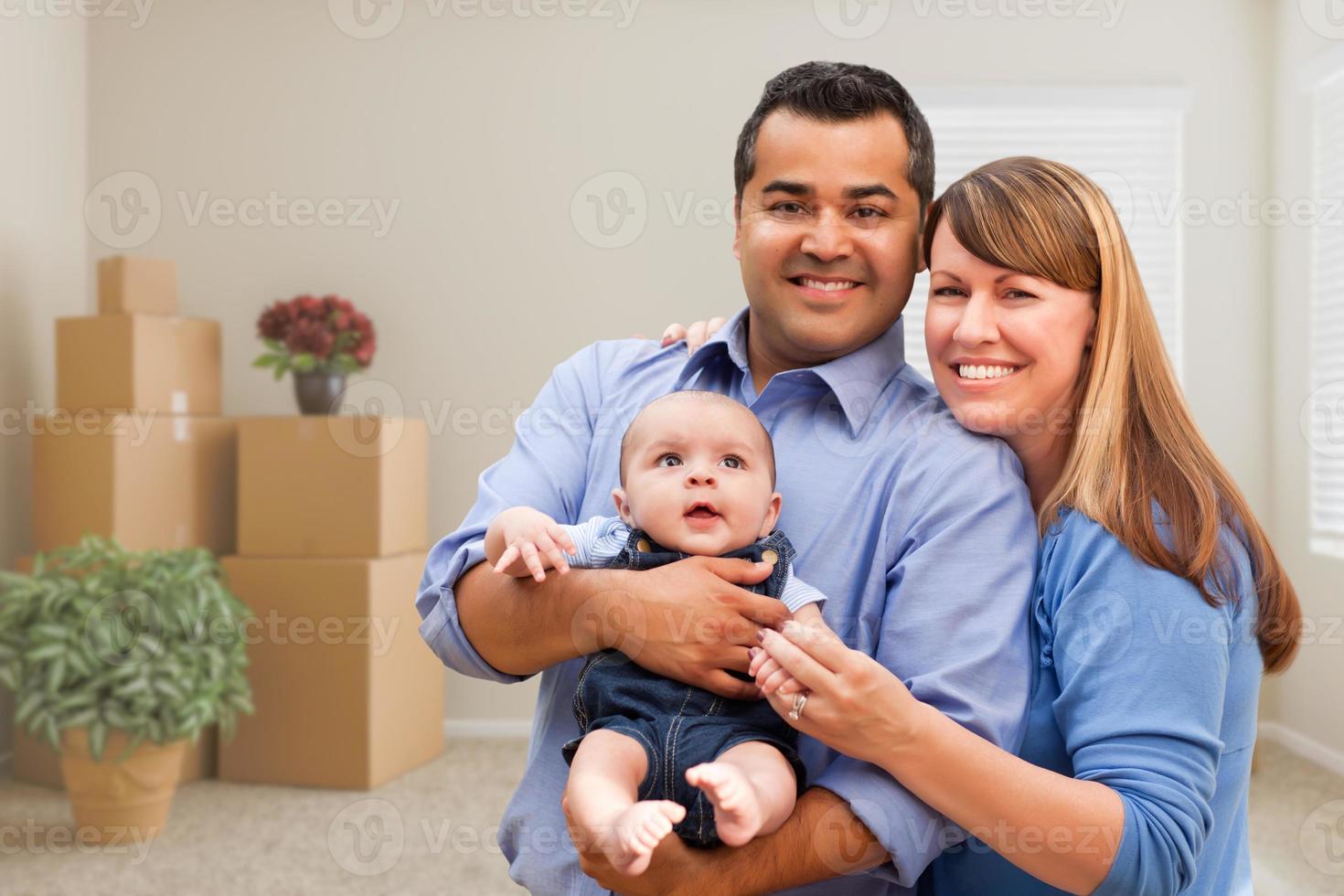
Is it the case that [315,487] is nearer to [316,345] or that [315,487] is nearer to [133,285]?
[316,345]

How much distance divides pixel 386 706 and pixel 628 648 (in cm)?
303

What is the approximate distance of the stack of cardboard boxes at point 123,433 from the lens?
392 centimetres

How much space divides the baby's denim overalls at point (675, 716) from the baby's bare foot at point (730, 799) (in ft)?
0.20

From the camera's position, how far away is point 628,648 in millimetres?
1295

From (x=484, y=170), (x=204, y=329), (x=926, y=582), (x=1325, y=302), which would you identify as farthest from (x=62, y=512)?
(x=1325, y=302)

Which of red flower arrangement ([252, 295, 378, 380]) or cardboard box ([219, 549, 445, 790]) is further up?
red flower arrangement ([252, 295, 378, 380])

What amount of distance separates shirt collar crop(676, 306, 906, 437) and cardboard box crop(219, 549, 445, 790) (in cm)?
261

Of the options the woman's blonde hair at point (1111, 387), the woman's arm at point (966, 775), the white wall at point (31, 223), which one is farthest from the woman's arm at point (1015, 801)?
the white wall at point (31, 223)

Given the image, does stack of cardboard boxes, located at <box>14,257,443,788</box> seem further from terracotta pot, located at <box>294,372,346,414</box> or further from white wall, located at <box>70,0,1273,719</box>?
white wall, located at <box>70,0,1273,719</box>

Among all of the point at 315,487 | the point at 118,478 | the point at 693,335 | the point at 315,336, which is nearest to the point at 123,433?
the point at 118,478

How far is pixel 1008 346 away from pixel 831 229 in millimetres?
282

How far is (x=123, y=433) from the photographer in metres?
3.92

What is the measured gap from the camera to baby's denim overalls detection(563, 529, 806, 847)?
1.21m

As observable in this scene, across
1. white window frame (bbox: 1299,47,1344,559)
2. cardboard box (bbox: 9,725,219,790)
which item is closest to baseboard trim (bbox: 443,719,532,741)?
cardboard box (bbox: 9,725,219,790)
